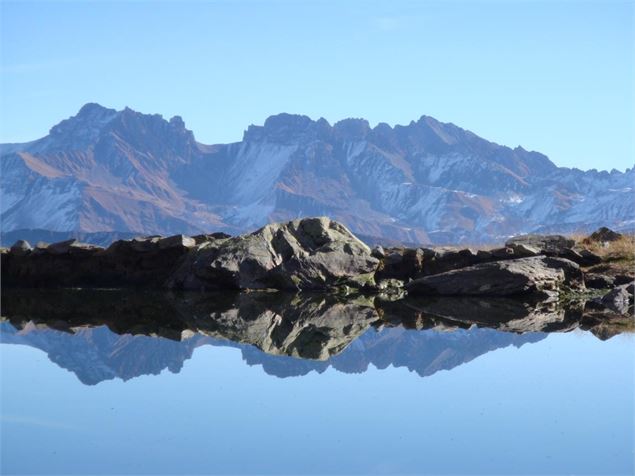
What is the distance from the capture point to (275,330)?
2294 cm

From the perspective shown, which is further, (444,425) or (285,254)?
(285,254)

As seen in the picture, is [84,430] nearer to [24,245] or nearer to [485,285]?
[485,285]

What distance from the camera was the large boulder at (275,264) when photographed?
3431 centimetres

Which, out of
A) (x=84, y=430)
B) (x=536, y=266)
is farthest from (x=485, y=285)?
(x=84, y=430)

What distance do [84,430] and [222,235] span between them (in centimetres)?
2615

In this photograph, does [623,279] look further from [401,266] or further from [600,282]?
[401,266]

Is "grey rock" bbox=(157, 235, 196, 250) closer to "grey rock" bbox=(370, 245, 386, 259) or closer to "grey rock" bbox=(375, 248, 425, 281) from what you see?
"grey rock" bbox=(370, 245, 386, 259)

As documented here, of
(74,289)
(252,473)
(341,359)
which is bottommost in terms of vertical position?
(252,473)

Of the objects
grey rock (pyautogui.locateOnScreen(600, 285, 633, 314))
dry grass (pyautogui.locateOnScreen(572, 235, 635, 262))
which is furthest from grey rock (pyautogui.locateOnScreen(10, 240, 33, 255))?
grey rock (pyautogui.locateOnScreen(600, 285, 633, 314))

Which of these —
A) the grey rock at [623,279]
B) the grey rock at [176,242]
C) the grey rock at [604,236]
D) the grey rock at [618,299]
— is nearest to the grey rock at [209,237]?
the grey rock at [176,242]

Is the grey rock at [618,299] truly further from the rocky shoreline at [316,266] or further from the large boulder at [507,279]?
the large boulder at [507,279]

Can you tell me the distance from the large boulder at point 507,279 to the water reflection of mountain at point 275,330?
5.11 ft

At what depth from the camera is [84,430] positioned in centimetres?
1242

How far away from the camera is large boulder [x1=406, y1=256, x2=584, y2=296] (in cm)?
3091
